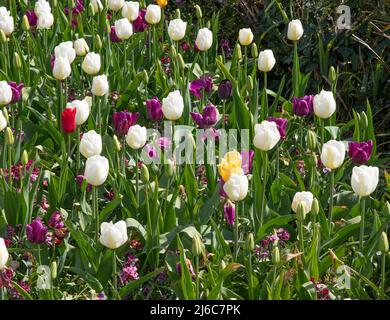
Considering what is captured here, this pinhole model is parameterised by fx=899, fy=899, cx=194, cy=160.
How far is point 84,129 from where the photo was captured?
149 inches

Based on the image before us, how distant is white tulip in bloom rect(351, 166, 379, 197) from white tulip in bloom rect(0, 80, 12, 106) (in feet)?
4.35

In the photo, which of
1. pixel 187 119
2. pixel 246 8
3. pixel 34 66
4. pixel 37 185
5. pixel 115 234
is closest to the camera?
pixel 115 234

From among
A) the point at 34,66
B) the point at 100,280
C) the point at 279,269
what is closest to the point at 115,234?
the point at 100,280

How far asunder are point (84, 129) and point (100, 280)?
117cm

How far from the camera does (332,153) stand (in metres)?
2.72

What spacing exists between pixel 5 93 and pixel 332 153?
123 centimetres

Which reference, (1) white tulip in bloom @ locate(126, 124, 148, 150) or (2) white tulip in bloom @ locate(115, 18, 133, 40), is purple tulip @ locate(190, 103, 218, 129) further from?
(2) white tulip in bloom @ locate(115, 18, 133, 40)

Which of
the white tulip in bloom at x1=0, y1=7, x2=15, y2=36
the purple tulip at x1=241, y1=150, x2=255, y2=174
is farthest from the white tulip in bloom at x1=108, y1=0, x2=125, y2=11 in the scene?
the purple tulip at x1=241, y1=150, x2=255, y2=174

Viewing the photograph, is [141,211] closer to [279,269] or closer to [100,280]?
[100,280]

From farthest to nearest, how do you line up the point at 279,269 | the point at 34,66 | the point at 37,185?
1. the point at 34,66
2. the point at 37,185
3. the point at 279,269

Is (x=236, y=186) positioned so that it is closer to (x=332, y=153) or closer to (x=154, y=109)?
(x=332, y=153)

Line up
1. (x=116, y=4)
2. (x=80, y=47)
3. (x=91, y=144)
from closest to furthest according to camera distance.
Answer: (x=91, y=144)
(x=80, y=47)
(x=116, y=4)

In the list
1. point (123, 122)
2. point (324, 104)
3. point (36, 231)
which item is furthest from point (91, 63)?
point (36, 231)

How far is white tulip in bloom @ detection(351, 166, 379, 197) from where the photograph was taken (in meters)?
2.60
